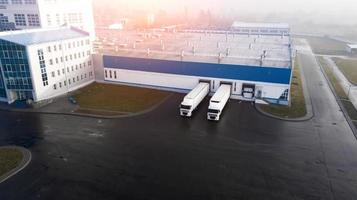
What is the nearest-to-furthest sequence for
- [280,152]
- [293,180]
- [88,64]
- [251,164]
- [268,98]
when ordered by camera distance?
[293,180], [251,164], [280,152], [268,98], [88,64]

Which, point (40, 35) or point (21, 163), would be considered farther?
point (40, 35)

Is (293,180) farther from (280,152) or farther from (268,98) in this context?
(268,98)

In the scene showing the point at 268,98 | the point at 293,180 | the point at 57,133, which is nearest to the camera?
the point at 293,180

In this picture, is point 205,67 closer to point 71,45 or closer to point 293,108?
point 293,108

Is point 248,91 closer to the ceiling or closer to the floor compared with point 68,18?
closer to the floor

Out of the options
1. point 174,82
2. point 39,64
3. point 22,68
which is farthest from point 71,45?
point 174,82

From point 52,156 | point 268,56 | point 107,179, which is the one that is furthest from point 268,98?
point 52,156
